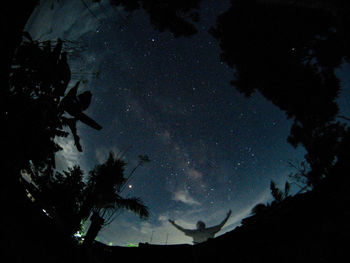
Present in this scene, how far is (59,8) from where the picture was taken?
7164mm

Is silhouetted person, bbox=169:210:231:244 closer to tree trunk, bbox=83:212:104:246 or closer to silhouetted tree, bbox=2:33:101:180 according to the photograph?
tree trunk, bbox=83:212:104:246

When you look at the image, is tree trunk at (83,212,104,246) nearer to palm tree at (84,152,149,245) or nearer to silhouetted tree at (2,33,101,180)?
silhouetted tree at (2,33,101,180)

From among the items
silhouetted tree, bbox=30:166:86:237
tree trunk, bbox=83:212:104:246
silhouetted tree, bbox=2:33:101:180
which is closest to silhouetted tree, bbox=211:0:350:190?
silhouetted tree, bbox=2:33:101:180

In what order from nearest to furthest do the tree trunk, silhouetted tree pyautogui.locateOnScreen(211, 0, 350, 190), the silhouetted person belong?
1. the tree trunk
2. silhouetted tree pyautogui.locateOnScreen(211, 0, 350, 190)
3. the silhouetted person

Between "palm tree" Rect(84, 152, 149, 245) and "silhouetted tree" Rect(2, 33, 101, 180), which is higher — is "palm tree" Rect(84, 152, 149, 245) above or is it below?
above

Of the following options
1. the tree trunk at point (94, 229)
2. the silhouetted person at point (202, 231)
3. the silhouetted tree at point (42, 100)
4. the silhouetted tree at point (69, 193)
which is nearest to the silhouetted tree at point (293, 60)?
the silhouetted tree at point (42, 100)

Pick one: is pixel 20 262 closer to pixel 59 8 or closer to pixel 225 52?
pixel 59 8

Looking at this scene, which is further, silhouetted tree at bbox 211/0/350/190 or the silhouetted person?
the silhouetted person

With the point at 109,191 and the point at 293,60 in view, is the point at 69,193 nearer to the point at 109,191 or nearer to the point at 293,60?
the point at 109,191

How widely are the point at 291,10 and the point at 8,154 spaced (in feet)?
39.7

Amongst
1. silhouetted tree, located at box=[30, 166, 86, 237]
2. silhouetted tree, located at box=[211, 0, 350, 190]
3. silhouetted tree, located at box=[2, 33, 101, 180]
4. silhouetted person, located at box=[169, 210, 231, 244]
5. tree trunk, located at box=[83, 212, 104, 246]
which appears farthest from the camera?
silhouetted person, located at box=[169, 210, 231, 244]

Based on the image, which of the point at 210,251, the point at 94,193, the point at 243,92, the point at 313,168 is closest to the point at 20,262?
the point at 210,251

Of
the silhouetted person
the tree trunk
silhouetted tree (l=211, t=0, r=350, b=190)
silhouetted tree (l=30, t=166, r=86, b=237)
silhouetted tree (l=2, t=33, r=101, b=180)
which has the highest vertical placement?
silhouetted tree (l=211, t=0, r=350, b=190)

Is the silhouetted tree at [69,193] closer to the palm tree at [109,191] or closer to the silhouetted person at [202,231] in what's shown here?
the palm tree at [109,191]
